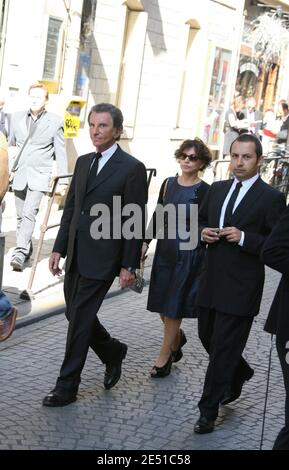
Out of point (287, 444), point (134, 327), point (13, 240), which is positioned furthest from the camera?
point (13, 240)

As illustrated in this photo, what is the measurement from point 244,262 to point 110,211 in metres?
0.93

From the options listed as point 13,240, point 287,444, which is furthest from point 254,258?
point 13,240

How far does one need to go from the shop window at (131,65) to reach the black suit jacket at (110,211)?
12.5m

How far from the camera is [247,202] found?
Answer: 256 inches

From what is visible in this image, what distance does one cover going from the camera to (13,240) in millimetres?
12852

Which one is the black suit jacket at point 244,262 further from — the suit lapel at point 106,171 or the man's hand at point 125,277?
the suit lapel at point 106,171

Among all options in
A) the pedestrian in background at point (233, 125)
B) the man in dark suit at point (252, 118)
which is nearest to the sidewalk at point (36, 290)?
the pedestrian in background at point (233, 125)

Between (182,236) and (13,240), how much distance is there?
5.53 metres

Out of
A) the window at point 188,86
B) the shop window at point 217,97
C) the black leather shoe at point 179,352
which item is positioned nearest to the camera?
the black leather shoe at point 179,352

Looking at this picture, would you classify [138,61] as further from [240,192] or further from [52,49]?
[240,192]

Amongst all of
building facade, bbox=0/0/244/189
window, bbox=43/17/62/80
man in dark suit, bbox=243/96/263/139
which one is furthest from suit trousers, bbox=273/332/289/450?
man in dark suit, bbox=243/96/263/139

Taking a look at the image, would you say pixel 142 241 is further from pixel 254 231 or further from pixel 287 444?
pixel 287 444

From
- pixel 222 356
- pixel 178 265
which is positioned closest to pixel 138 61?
pixel 178 265

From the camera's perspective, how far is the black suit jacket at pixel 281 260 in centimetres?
515
